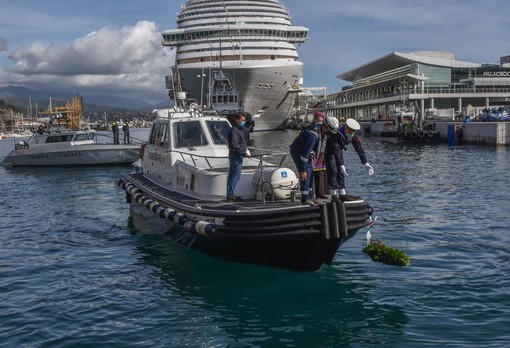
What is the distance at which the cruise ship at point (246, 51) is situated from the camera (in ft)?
233

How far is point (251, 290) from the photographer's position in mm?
10633

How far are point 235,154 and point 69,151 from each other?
91.6 ft

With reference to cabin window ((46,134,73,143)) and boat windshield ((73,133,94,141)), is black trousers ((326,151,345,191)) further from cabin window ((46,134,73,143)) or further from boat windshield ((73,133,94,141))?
cabin window ((46,134,73,143))

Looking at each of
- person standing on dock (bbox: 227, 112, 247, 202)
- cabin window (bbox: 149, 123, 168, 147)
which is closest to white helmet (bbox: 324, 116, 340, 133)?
person standing on dock (bbox: 227, 112, 247, 202)

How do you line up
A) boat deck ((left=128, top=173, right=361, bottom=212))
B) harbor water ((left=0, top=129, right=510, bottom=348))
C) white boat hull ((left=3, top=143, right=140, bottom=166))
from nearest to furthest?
harbor water ((left=0, top=129, right=510, bottom=348)) → boat deck ((left=128, top=173, right=361, bottom=212)) → white boat hull ((left=3, top=143, right=140, bottom=166))

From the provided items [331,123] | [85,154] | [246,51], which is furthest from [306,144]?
[246,51]

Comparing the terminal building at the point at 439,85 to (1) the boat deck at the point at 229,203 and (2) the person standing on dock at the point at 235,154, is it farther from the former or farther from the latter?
(2) the person standing on dock at the point at 235,154

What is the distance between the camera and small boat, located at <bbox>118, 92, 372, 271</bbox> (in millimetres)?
10234

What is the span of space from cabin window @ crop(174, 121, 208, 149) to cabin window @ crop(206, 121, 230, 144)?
0.23 meters

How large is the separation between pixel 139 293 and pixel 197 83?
62.6 m

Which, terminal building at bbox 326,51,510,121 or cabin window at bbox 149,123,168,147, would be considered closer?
cabin window at bbox 149,123,168,147

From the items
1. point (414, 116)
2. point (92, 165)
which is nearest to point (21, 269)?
point (92, 165)

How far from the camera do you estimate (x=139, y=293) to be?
1083 centimetres

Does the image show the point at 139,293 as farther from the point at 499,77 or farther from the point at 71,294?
the point at 499,77
